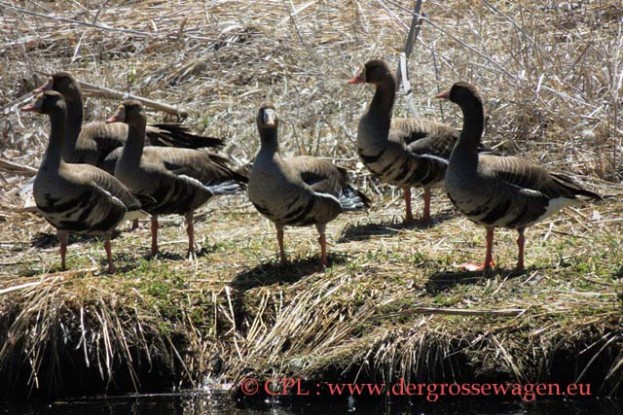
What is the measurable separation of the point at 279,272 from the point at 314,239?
42.2 inches

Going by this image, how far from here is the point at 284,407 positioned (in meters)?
8.04

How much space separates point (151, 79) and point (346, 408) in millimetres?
6705

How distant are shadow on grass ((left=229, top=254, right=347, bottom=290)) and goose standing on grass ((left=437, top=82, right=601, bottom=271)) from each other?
1226 mm


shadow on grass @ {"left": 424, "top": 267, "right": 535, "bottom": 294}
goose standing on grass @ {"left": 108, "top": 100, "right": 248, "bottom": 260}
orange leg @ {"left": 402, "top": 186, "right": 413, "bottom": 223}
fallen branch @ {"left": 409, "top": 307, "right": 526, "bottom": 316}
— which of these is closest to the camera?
fallen branch @ {"left": 409, "top": 307, "right": 526, "bottom": 316}

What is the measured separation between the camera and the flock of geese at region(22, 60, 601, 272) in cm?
888

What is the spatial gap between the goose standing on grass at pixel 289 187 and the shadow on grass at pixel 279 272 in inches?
3.5

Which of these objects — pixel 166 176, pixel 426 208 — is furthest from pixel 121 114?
pixel 426 208

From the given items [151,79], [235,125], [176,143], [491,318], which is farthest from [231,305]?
[151,79]

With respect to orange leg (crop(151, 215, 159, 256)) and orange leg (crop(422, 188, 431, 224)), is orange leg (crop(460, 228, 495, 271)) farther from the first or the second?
orange leg (crop(151, 215, 159, 256))

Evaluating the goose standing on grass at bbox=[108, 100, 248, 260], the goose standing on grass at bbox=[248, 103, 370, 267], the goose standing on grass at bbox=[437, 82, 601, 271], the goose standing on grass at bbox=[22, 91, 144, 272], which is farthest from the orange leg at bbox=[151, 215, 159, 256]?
the goose standing on grass at bbox=[437, 82, 601, 271]

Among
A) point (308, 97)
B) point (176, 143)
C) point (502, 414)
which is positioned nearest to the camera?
point (502, 414)

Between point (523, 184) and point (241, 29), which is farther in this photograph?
point (241, 29)

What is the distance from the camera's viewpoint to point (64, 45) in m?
14.3

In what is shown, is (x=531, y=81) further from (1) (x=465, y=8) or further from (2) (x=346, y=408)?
(2) (x=346, y=408)
